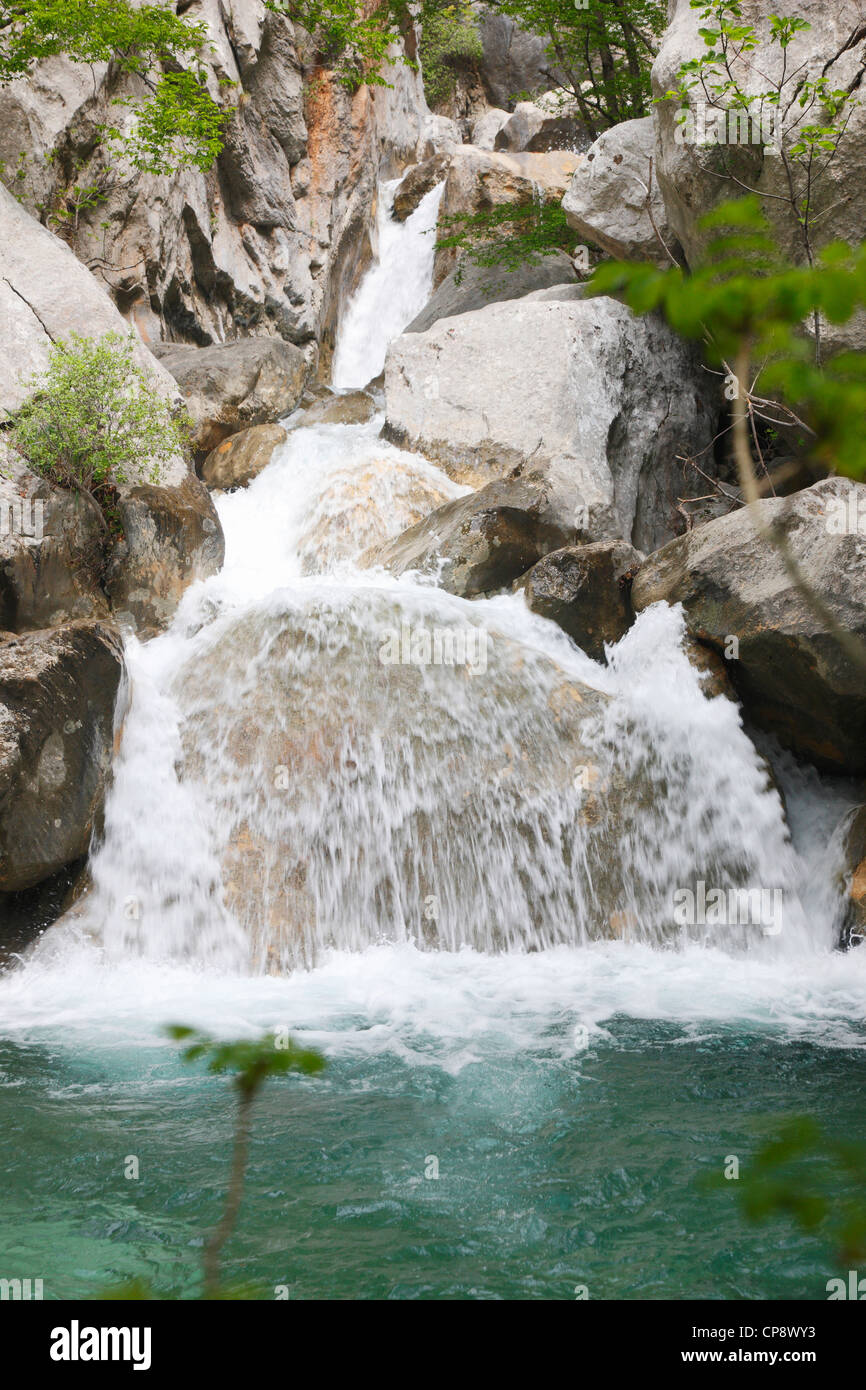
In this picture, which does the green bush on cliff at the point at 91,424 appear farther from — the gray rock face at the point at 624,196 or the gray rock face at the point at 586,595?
the gray rock face at the point at 624,196

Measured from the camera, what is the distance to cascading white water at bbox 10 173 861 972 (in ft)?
24.0

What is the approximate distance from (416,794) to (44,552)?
4283 millimetres

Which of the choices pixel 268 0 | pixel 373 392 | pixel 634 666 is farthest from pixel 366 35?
pixel 634 666

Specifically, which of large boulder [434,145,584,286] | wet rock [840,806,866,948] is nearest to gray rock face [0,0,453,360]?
large boulder [434,145,584,286]

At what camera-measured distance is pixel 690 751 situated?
822 centimetres

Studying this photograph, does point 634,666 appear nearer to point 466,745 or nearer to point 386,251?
point 466,745

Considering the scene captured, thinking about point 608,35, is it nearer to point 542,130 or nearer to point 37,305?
point 542,130

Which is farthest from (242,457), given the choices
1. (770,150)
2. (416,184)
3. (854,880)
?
(416,184)

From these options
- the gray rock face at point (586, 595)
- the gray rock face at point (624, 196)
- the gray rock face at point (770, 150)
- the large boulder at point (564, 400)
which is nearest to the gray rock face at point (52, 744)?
the gray rock face at point (586, 595)

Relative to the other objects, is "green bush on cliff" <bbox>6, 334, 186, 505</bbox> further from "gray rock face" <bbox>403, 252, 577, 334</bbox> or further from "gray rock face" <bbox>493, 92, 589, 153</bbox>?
"gray rock face" <bbox>493, 92, 589, 153</bbox>

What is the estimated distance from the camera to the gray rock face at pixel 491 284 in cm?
1695

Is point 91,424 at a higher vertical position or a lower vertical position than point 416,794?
higher

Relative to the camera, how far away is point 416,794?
7742mm

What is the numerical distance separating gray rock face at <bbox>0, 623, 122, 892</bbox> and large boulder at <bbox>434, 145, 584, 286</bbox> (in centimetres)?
1481
